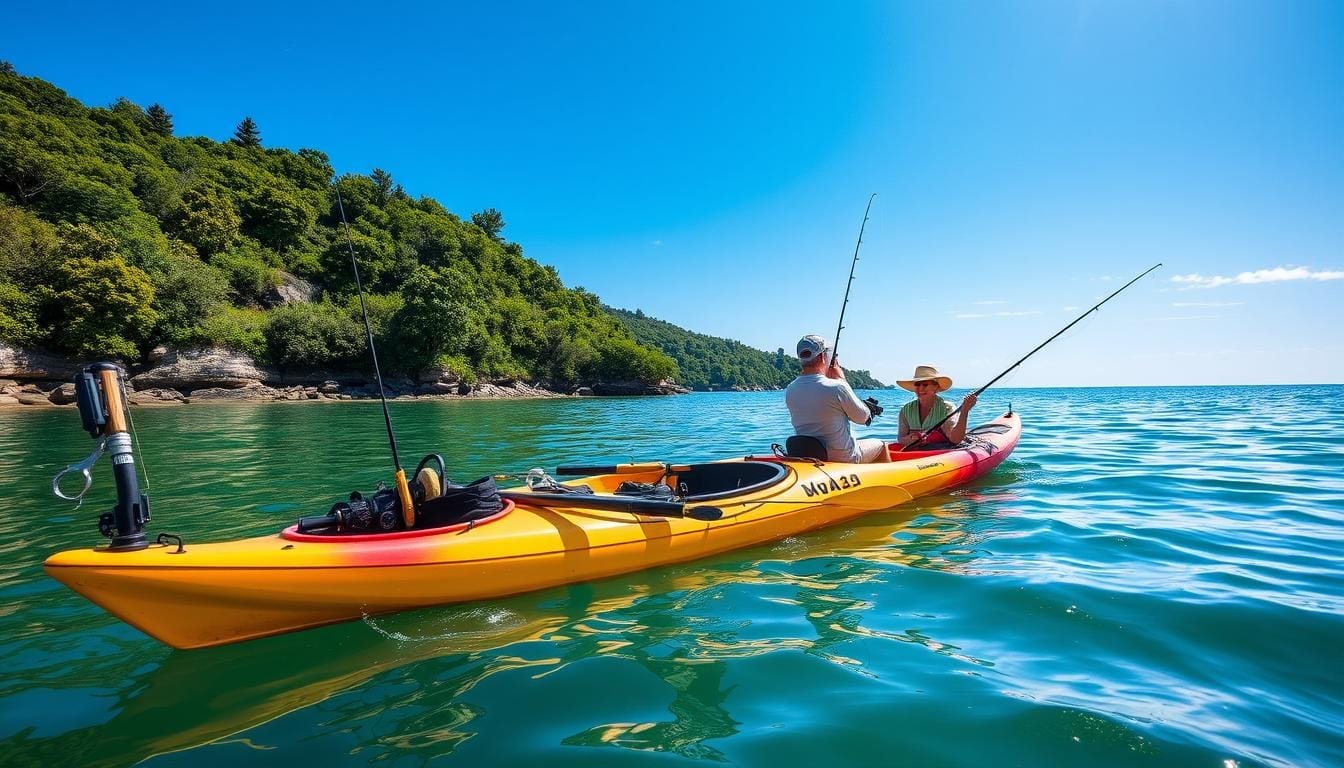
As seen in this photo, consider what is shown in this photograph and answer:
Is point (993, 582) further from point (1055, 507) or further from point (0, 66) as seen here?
point (0, 66)

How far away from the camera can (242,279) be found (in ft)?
155

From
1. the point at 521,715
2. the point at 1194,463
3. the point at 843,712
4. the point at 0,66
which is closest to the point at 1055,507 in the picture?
the point at 1194,463

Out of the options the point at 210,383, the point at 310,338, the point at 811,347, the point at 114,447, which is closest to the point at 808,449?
the point at 811,347

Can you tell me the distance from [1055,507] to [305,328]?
46.7 m

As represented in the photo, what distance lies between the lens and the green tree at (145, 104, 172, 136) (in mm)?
66875

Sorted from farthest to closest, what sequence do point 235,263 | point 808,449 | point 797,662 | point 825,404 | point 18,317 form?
point 235,263
point 18,317
point 808,449
point 825,404
point 797,662

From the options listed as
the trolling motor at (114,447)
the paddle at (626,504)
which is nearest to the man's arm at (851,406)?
the paddle at (626,504)

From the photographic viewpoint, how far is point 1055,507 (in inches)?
269

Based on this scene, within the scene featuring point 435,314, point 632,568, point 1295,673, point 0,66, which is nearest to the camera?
point 1295,673

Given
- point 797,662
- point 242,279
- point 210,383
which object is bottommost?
point 797,662

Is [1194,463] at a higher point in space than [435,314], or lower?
lower

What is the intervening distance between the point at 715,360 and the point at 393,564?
148 meters

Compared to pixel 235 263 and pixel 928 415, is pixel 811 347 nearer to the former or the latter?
pixel 928 415

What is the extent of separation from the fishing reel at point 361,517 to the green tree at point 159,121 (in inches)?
3577
